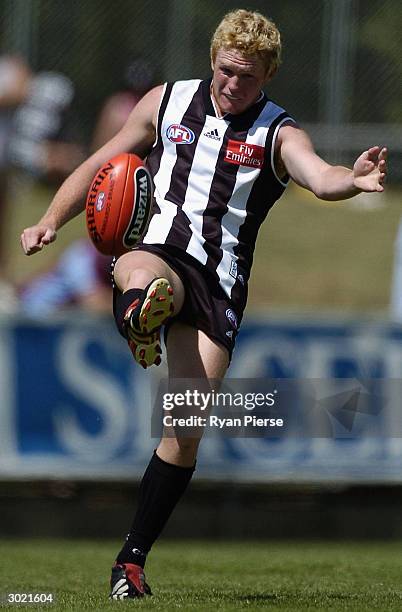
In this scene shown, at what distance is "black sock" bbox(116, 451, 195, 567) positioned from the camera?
16.3 ft

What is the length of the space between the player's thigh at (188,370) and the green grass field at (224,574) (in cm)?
53

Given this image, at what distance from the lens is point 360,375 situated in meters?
7.98

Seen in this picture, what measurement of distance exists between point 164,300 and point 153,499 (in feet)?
2.75

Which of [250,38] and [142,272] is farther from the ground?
[250,38]

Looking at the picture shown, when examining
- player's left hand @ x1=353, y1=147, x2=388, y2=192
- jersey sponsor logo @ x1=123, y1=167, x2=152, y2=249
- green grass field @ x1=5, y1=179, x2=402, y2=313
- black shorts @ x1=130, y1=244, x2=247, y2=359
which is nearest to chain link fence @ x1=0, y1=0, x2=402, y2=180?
green grass field @ x1=5, y1=179, x2=402, y2=313

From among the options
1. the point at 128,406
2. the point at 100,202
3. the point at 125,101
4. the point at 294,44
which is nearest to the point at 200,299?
the point at 100,202

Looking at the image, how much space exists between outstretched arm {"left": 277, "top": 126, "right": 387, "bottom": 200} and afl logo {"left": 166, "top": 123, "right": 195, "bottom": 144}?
34cm

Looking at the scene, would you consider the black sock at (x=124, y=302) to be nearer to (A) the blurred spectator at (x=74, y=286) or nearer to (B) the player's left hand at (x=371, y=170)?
(B) the player's left hand at (x=371, y=170)

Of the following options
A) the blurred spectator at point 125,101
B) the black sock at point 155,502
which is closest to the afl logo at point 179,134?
the black sock at point 155,502

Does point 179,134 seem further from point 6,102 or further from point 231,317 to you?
point 6,102

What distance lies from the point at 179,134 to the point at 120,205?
37 centimetres

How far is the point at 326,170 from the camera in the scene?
471 cm

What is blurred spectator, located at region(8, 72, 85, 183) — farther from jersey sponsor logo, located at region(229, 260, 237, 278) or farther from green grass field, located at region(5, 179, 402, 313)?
jersey sponsor logo, located at region(229, 260, 237, 278)

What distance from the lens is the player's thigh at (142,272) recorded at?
4.73 meters
